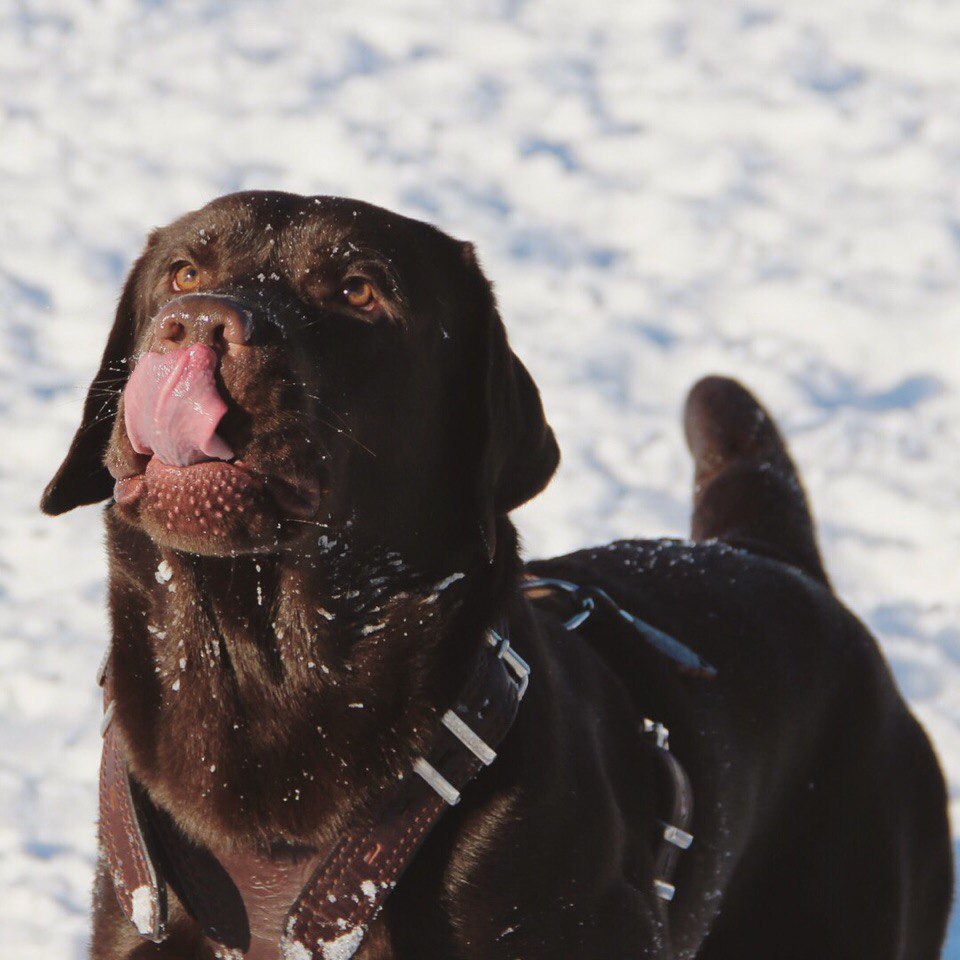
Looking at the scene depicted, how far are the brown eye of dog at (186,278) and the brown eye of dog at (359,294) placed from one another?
0.24 m

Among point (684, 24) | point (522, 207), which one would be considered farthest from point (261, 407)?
point (684, 24)

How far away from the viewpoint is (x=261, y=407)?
1901 millimetres

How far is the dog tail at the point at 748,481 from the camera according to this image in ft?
11.5

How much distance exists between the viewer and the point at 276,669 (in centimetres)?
214

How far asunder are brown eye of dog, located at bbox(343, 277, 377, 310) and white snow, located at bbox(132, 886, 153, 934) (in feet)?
3.15

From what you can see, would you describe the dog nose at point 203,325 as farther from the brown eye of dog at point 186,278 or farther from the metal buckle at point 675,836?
the metal buckle at point 675,836

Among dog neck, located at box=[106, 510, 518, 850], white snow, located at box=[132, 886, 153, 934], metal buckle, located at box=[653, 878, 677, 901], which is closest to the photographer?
white snow, located at box=[132, 886, 153, 934]

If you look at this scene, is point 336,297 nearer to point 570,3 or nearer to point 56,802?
point 56,802

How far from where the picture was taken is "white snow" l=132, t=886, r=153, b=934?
1960mm

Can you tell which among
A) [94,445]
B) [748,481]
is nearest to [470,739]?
[94,445]

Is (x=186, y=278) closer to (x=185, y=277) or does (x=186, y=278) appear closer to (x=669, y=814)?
(x=185, y=277)

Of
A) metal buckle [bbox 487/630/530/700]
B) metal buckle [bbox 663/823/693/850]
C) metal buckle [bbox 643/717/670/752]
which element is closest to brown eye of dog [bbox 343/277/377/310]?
metal buckle [bbox 487/630/530/700]

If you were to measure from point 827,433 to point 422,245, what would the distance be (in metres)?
3.92

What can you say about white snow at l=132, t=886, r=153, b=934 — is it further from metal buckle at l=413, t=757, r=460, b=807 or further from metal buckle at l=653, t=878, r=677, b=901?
metal buckle at l=653, t=878, r=677, b=901
